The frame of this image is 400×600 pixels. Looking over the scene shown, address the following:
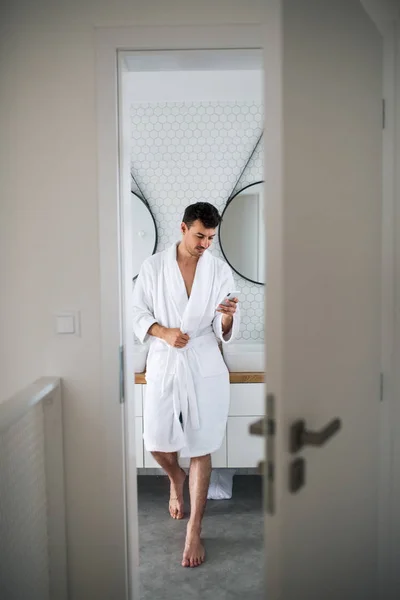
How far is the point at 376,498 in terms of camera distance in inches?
51.4

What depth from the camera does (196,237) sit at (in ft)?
8.36

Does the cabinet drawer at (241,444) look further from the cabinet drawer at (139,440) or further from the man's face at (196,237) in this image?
the man's face at (196,237)

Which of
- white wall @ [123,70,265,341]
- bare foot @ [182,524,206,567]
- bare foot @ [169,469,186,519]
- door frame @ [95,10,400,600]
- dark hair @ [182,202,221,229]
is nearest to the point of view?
door frame @ [95,10,400,600]

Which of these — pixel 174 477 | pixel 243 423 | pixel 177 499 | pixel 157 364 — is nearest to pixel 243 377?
pixel 243 423

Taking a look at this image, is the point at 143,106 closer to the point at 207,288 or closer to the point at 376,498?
the point at 207,288

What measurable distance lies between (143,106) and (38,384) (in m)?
2.18

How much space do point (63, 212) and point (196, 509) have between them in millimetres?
1571

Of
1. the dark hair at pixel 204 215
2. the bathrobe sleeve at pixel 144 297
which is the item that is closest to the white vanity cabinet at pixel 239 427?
the bathrobe sleeve at pixel 144 297

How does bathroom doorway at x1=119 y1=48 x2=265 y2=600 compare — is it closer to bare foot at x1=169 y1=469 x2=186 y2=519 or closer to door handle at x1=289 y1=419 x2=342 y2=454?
bare foot at x1=169 y1=469 x2=186 y2=519

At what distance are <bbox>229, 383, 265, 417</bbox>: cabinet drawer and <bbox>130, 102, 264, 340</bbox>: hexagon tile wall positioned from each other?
0.67m

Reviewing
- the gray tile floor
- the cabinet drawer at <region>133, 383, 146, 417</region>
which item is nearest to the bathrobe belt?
the cabinet drawer at <region>133, 383, 146, 417</region>

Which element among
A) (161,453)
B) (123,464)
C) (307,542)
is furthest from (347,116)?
(161,453)

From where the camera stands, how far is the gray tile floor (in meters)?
2.12

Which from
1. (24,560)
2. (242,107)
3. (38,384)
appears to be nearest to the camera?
(24,560)
